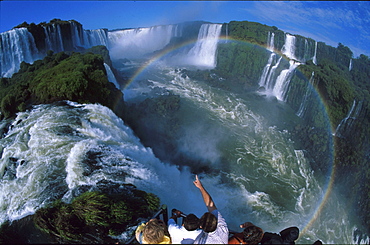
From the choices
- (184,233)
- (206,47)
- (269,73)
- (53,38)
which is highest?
(184,233)

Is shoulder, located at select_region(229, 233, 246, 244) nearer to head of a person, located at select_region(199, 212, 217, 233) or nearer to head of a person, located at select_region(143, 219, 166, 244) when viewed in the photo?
head of a person, located at select_region(199, 212, 217, 233)

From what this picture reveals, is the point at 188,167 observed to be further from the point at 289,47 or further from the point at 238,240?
the point at 289,47

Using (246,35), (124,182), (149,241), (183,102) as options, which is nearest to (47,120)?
(124,182)

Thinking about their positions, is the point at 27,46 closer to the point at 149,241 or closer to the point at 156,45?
the point at 149,241

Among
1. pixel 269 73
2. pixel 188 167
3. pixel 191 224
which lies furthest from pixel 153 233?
pixel 269 73

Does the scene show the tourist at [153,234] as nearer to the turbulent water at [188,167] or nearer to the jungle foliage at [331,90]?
the turbulent water at [188,167]
